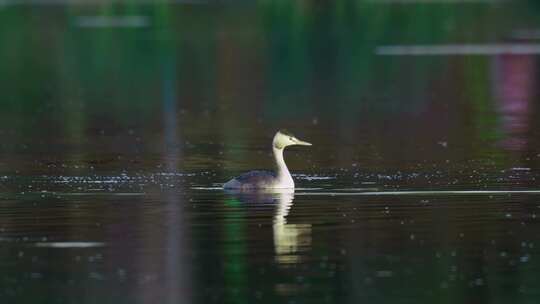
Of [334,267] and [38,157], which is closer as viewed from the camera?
[334,267]

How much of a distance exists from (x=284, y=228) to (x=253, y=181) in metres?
3.50

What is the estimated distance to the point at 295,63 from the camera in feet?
162

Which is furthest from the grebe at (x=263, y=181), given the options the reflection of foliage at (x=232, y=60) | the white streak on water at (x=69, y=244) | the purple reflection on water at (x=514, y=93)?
the reflection of foliage at (x=232, y=60)

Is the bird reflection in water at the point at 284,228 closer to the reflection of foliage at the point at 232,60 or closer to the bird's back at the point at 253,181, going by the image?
the bird's back at the point at 253,181

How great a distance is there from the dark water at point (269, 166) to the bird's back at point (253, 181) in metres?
0.24

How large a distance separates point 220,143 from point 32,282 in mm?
13414

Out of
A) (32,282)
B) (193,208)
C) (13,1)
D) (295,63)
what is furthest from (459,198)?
(13,1)

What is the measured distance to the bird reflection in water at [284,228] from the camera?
661 inches

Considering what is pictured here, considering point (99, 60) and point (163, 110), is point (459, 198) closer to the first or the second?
point (163, 110)

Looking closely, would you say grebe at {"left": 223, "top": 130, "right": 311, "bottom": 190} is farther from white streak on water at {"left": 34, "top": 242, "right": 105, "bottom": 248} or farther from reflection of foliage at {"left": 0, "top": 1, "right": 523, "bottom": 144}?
reflection of foliage at {"left": 0, "top": 1, "right": 523, "bottom": 144}

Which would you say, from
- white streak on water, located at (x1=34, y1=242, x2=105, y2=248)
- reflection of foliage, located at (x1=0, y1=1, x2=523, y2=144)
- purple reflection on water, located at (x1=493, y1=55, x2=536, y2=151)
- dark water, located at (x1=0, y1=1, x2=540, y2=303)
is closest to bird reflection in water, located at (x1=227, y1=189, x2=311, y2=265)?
dark water, located at (x1=0, y1=1, x2=540, y2=303)

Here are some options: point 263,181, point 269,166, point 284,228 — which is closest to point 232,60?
point 269,166

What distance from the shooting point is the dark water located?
51.2 ft

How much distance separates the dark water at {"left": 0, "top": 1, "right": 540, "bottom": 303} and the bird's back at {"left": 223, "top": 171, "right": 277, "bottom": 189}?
0.77 ft
